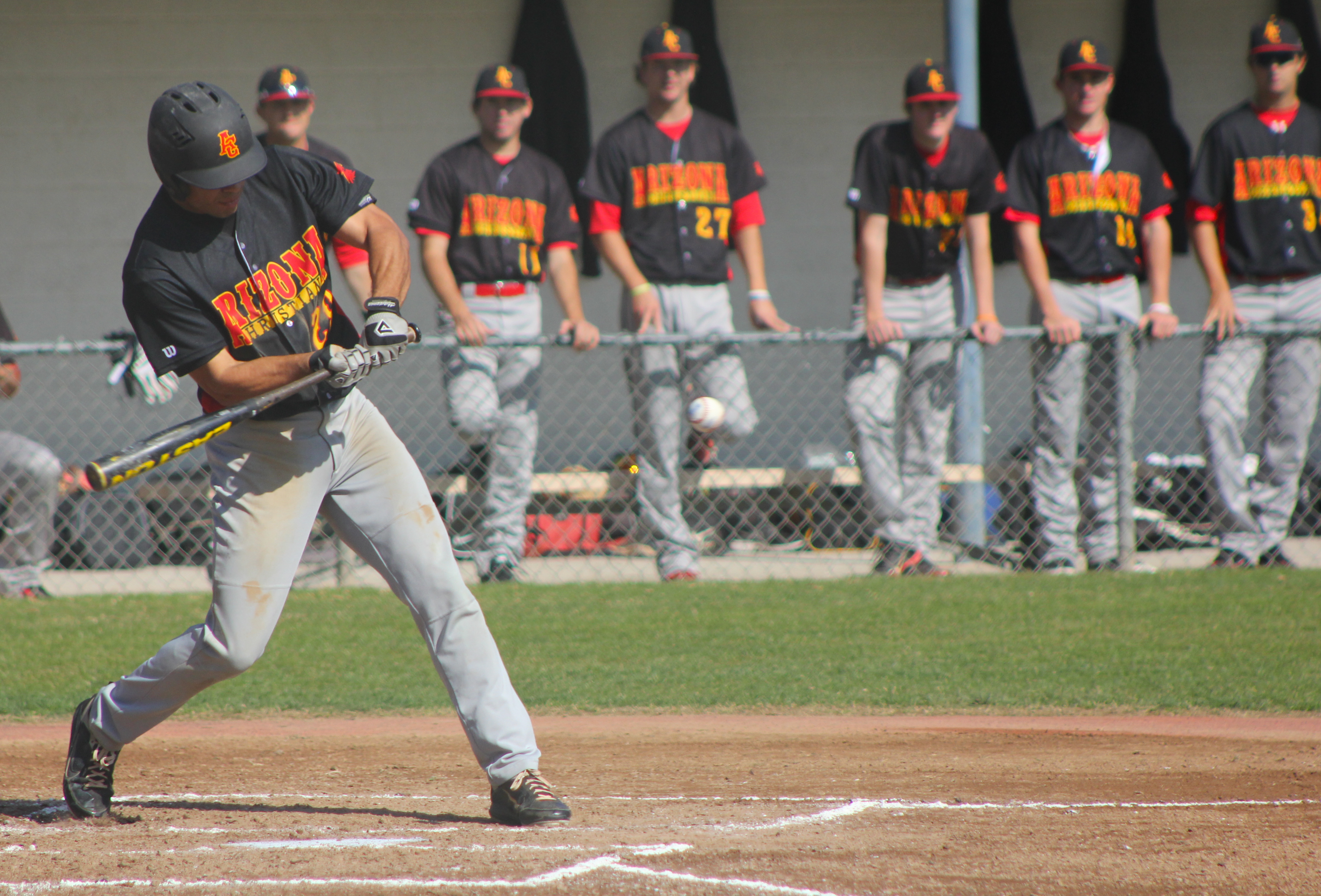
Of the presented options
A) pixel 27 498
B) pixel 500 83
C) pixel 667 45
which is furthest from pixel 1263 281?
pixel 27 498

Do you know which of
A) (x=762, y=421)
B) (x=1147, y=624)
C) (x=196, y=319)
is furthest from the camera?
(x=762, y=421)

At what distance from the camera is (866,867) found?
2.92 meters

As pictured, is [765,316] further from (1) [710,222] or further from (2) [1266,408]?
(2) [1266,408]

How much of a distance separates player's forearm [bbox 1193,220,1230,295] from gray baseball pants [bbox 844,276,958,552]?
55.8 inches

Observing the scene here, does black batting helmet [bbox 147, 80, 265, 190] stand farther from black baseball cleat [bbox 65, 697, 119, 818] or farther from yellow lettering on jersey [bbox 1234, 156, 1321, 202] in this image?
yellow lettering on jersey [bbox 1234, 156, 1321, 202]

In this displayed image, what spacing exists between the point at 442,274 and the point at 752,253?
1.78 meters

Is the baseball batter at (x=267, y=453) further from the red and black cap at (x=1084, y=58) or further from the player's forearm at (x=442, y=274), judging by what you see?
the red and black cap at (x=1084, y=58)

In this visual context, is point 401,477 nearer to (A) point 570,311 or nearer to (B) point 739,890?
(B) point 739,890

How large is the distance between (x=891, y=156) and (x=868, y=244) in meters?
0.52

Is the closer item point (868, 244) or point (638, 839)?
point (638, 839)

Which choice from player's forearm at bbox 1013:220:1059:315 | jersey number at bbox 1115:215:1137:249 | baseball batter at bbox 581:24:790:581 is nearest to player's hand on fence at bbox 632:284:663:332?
baseball batter at bbox 581:24:790:581

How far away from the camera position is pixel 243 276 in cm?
325

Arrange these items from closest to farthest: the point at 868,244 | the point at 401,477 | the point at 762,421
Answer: the point at 401,477, the point at 868,244, the point at 762,421

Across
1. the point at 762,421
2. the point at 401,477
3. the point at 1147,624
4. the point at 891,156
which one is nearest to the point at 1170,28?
the point at 762,421
